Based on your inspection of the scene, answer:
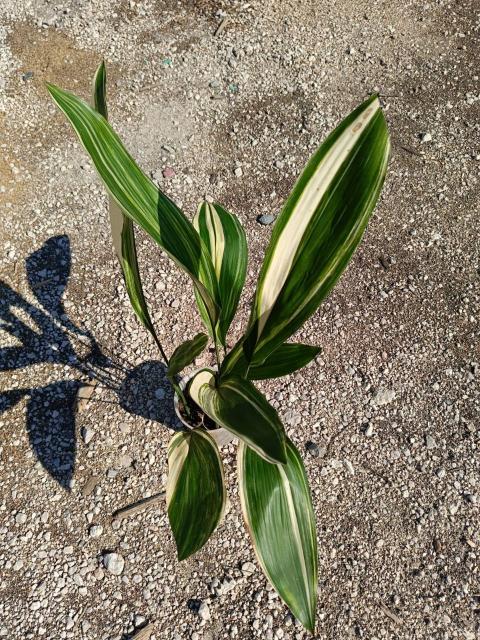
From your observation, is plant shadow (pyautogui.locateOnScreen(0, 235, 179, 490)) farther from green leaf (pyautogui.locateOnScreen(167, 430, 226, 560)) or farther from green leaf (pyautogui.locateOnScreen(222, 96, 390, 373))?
green leaf (pyautogui.locateOnScreen(222, 96, 390, 373))

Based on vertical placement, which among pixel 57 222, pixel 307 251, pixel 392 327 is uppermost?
pixel 307 251

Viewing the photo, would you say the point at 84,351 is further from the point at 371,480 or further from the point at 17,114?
the point at 17,114

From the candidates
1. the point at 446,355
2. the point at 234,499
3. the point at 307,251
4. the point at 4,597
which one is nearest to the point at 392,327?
the point at 446,355

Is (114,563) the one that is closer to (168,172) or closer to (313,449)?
(313,449)

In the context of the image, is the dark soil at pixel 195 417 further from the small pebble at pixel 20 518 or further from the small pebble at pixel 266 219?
the small pebble at pixel 266 219

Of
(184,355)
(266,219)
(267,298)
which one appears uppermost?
(267,298)

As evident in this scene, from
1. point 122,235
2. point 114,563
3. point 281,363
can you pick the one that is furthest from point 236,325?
point 122,235
